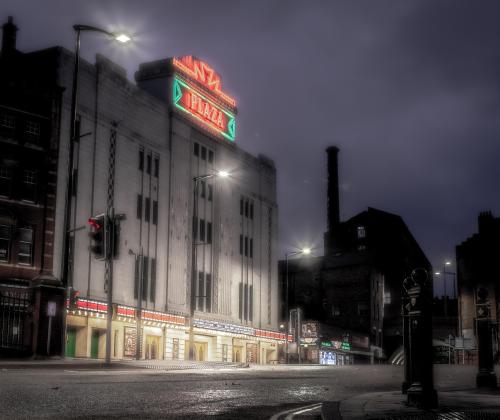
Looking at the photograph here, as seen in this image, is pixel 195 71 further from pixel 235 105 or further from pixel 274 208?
pixel 274 208

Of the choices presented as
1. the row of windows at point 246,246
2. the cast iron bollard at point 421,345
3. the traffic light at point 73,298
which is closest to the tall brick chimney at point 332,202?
the row of windows at point 246,246

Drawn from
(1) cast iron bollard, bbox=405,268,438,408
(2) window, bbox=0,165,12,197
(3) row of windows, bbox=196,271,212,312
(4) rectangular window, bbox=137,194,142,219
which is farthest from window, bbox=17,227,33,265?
(1) cast iron bollard, bbox=405,268,438,408

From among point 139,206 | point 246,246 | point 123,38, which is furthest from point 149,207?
point 123,38

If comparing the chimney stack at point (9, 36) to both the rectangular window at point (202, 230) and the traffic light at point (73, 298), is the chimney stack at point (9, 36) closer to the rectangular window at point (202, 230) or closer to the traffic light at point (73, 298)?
the traffic light at point (73, 298)

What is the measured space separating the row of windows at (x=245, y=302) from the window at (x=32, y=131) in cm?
2446

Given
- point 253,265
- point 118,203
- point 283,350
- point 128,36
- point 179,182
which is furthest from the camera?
point 283,350

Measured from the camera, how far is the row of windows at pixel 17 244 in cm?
3650

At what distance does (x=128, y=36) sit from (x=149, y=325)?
2262cm

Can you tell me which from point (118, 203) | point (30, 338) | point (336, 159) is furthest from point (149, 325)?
point (336, 159)

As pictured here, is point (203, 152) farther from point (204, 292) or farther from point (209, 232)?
point (204, 292)

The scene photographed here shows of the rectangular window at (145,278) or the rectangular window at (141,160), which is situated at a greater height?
the rectangular window at (141,160)

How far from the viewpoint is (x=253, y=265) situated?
2395 inches

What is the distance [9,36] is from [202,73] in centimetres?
1661

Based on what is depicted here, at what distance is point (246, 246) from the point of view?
6000 cm
